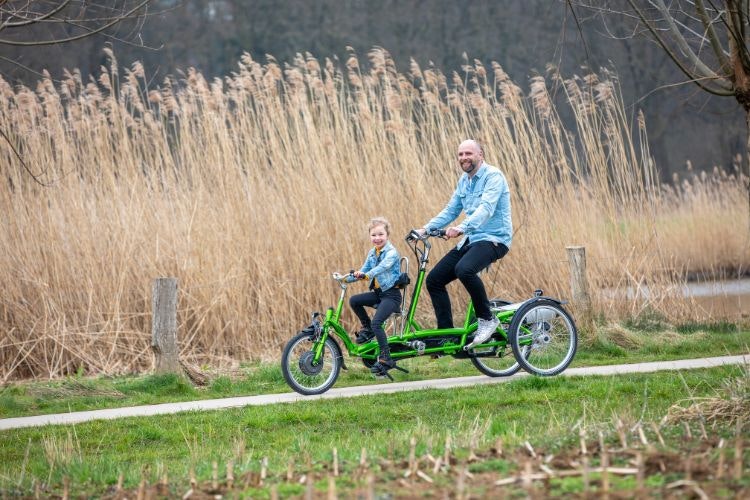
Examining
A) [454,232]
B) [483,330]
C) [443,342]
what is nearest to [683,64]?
[454,232]

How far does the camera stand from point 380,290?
796cm

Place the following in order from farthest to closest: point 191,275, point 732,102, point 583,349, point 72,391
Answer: point 732,102, point 191,275, point 583,349, point 72,391

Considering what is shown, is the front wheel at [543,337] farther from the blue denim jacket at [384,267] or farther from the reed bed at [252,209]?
the reed bed at [252,209]

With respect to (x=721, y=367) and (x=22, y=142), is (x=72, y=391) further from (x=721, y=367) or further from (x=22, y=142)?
(x=721, y=367)

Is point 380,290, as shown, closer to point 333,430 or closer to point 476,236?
point 476,236

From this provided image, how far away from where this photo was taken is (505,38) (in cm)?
2925

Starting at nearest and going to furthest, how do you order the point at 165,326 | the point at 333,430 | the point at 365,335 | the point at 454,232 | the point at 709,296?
the point at 333,430, the point at 454,232, the point at 365,335, the point at 165,326, the point at 709,296

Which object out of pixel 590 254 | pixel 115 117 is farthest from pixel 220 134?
pixel 590 254

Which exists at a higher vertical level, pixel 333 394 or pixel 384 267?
pixel 384 267

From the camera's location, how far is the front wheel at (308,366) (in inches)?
301

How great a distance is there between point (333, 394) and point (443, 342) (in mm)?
914

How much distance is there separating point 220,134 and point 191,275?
164 cm

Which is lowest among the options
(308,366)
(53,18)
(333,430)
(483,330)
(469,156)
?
(333,430)

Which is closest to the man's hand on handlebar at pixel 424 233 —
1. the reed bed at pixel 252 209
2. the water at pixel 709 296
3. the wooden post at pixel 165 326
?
the wooden post at pixel 165 326
